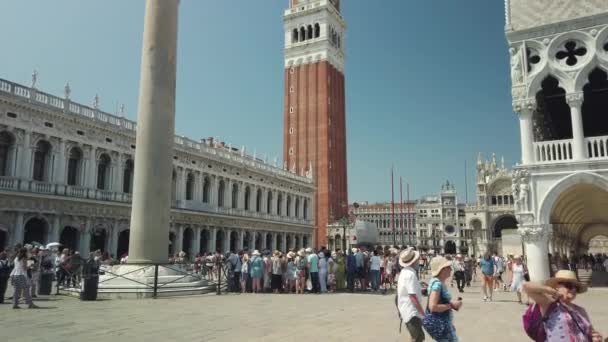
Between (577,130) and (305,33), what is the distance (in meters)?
55.9

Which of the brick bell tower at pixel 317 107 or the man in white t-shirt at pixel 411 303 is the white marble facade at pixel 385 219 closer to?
the brick bell tower at pixel 317 107

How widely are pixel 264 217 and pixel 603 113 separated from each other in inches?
1445

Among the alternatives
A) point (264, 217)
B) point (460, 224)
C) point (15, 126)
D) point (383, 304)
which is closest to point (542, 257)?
point (383, 304)

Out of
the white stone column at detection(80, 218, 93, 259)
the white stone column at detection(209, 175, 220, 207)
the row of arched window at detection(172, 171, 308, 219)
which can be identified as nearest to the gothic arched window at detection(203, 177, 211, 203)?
the row of arched window at detection(172, 171, 308, 219)

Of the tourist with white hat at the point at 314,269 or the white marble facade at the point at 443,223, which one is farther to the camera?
the white marble facade at the point at 443,223

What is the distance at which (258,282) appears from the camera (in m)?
15.9

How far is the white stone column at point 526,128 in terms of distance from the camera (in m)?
15.7

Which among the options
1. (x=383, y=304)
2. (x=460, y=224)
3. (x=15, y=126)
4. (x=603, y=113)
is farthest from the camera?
(x=460, y=224)

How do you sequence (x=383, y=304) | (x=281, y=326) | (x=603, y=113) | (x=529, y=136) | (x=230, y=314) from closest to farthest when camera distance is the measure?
(x=281, y=326), (x=230, y=314), (x=383, y=304), (x=529, y=136), (x=603, y=113)

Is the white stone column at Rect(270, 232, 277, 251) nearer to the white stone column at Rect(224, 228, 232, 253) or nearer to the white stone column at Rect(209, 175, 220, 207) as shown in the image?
the white stone column at Rect(224, 228, 232, 253)

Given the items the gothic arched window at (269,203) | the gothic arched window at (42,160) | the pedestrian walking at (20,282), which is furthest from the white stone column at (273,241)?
the pedestrian walking at (20,282)

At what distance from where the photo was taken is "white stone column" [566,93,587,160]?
1500cm

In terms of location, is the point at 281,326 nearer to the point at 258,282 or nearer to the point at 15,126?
the point at 258,282

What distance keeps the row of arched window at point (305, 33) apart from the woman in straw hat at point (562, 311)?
215ft
